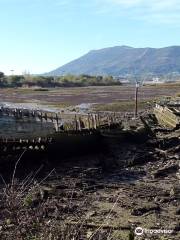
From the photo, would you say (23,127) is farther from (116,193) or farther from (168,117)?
(116,193)

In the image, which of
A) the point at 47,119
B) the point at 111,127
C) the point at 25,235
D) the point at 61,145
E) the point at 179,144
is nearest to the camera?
the point at 25,235

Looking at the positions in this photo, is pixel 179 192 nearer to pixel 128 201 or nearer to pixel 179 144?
pixel 128 201

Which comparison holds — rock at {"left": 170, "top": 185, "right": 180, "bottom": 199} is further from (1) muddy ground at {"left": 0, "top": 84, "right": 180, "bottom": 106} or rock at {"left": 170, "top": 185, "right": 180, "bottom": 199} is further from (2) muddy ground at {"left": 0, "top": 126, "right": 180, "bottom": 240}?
(1) muddy ground at {"left": 0, "top": 84, "right": 180, "bottom": 106}

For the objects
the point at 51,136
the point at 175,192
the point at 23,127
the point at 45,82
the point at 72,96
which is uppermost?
the point at 51,136

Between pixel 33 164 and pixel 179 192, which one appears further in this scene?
pixel 33 164

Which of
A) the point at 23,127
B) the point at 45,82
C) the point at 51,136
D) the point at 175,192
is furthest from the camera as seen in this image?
the point at 45,82

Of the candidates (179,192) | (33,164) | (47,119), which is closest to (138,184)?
(179,192)

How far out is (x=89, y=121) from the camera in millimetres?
37344

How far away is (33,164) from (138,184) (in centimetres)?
560

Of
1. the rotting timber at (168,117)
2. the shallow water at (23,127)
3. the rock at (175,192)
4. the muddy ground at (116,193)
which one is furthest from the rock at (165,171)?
the shallow water at (23,127)

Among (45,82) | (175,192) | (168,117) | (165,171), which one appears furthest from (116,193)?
(45,82)

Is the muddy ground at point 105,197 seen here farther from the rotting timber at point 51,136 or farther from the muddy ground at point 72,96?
the muddy ground at point 72,96

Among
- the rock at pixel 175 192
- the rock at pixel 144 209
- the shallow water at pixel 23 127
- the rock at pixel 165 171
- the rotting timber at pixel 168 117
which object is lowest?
the shallow water at pixel 23 127

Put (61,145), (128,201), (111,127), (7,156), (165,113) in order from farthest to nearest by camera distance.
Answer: (165,113)
(111,127)
(61,145)
(7,156)
(128,201)
